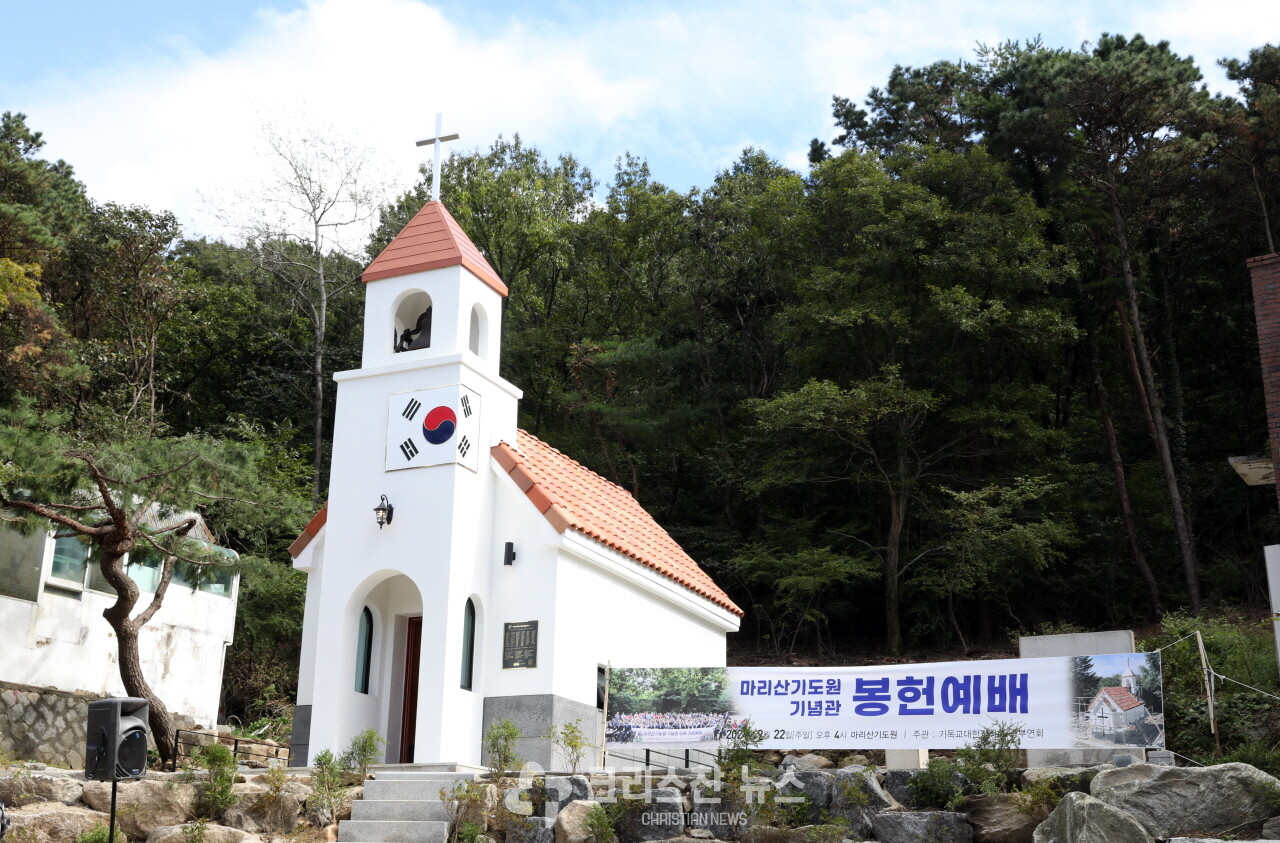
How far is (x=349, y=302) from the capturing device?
131 feet

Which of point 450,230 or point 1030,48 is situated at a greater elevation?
point 1030,48

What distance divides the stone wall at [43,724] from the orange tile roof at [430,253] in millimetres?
8304

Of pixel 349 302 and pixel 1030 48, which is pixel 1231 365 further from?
pixel 349 302

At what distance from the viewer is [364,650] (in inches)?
664

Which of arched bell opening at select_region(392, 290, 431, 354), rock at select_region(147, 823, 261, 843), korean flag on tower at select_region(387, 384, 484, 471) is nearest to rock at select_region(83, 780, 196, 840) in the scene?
rock at select_region(147, 823, 261, 843)

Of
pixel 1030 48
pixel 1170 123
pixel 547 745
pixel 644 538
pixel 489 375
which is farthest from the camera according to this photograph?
pixel 1030 48

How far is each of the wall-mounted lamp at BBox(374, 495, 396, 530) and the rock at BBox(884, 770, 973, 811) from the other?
772 cm

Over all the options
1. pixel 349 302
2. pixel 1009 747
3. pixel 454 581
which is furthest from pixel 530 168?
pixel 1009 747

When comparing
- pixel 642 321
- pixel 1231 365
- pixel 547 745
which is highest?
pixel 642 321

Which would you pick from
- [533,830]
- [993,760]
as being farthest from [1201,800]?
[533,830]

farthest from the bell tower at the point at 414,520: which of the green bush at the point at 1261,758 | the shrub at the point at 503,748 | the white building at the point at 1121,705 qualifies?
the green bush at the point at 1261,758

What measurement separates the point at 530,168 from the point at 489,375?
84.1 feet

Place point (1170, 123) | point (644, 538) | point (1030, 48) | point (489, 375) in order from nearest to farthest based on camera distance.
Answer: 1. point (489, 375)
2. point (644, 538)
3. point (1170, 123)
4. point (1030, 48)

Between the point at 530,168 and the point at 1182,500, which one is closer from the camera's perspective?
the point at 1182,500
